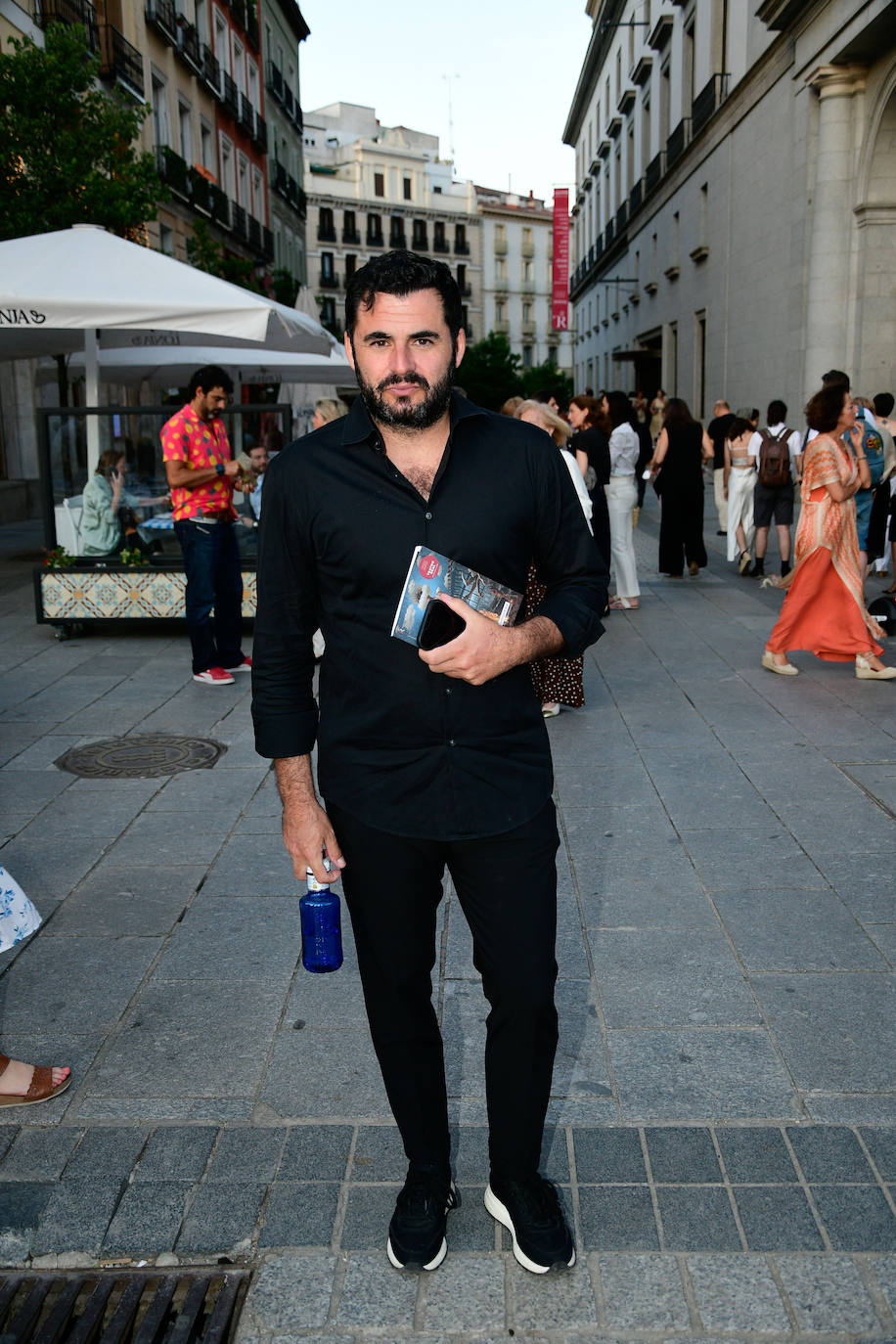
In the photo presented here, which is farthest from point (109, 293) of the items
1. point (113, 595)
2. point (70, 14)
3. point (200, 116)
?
point (200, 116)

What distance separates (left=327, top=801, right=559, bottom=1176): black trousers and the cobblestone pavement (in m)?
0.30

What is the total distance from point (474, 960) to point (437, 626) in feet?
2.30

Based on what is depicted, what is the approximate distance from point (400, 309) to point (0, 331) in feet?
33.6

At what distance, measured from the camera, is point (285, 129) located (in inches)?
1896

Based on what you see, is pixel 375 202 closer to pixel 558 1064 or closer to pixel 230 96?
pixel 230 96

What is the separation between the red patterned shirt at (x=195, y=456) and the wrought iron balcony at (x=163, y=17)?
23.1 metres

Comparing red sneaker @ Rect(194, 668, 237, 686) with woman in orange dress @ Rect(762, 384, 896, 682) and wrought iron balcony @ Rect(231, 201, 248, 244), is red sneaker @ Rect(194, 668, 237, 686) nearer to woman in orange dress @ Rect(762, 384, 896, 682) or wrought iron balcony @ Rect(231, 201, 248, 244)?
woman in orange dress @ Rect(762, 384, 896, 682)

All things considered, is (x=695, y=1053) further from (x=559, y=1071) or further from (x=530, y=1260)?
(x=530, y=1260)

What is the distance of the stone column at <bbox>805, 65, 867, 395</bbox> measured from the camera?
16703 mm

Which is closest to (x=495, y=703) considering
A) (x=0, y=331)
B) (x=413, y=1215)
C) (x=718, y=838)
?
(x=413, y=1215)

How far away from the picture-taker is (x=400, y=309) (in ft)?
7.39

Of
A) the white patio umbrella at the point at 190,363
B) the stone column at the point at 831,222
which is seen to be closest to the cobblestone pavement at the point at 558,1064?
the white patio umbrella at the point at 190,363

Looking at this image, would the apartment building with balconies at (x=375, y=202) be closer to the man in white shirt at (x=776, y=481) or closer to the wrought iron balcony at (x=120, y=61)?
the wrought iron balcony at (x=120, y=61)

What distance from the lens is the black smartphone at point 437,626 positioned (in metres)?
2.15
